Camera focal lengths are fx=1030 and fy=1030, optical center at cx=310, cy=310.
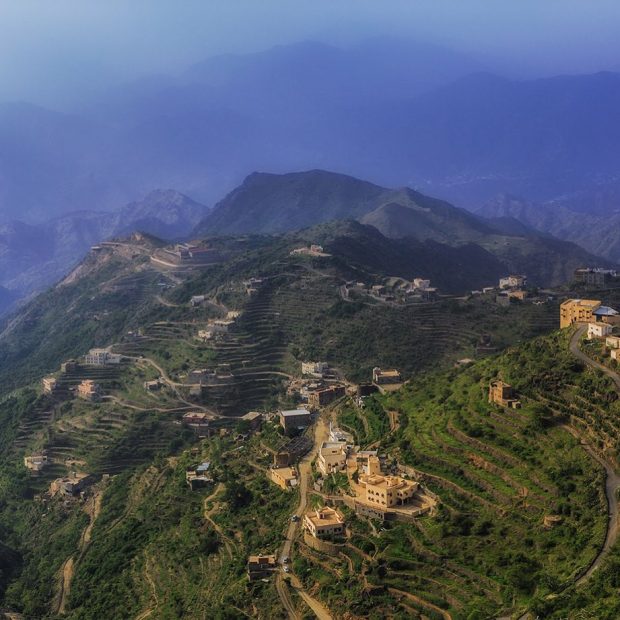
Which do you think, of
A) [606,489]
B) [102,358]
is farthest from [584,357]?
[102,358]

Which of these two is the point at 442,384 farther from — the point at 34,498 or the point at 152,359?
the point at 152,359

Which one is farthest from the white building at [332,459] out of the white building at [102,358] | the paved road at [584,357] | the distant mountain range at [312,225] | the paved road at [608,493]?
the distant mountain range at [312,225]

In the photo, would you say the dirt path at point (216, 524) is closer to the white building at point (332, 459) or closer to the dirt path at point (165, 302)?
the white building at point (332, 459)

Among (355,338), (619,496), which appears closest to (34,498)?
(355,338)

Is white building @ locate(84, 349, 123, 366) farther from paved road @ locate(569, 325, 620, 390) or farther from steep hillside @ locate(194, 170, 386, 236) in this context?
steep hillside @ locate(194, 170, 386, 236)

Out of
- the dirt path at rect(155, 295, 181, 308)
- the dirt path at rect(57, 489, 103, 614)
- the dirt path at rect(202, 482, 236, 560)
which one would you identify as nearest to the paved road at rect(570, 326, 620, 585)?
the dirt path at rect(202, 482, 236, 560)

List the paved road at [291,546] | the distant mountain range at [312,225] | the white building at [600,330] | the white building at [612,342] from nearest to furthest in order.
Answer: the paved road at [291,546] → the white building at [612,342] → the white building at [600,330] → the distant mountain range at [312,225]
